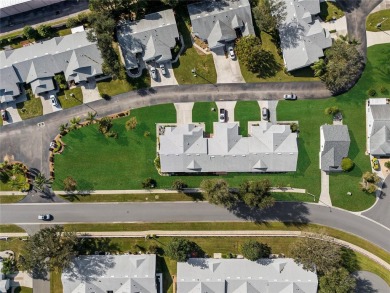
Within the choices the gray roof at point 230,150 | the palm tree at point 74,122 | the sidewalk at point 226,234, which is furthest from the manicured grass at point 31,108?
the gray roof at point 230,150

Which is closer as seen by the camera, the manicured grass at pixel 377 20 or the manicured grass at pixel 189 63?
the manicured grass at pixel 377 20

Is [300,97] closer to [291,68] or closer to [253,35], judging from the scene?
[291,68]

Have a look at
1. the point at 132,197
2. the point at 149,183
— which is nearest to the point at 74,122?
the point at 132,197

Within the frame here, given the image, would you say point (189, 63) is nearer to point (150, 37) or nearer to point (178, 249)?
point (150, 37)

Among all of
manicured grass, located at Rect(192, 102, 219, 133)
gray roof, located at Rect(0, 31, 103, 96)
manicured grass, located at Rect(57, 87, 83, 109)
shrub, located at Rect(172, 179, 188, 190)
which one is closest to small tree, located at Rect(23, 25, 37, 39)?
gray roof, located at Rect(0, 31, 103, 96)

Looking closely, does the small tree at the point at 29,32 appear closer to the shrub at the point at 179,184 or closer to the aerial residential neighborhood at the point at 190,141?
the aerial residential neighborhood at the point at 190,141

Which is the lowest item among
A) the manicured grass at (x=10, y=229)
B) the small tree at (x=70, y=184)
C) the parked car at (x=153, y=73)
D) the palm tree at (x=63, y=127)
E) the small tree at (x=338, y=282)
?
the small tree at (x=338, y=282)
